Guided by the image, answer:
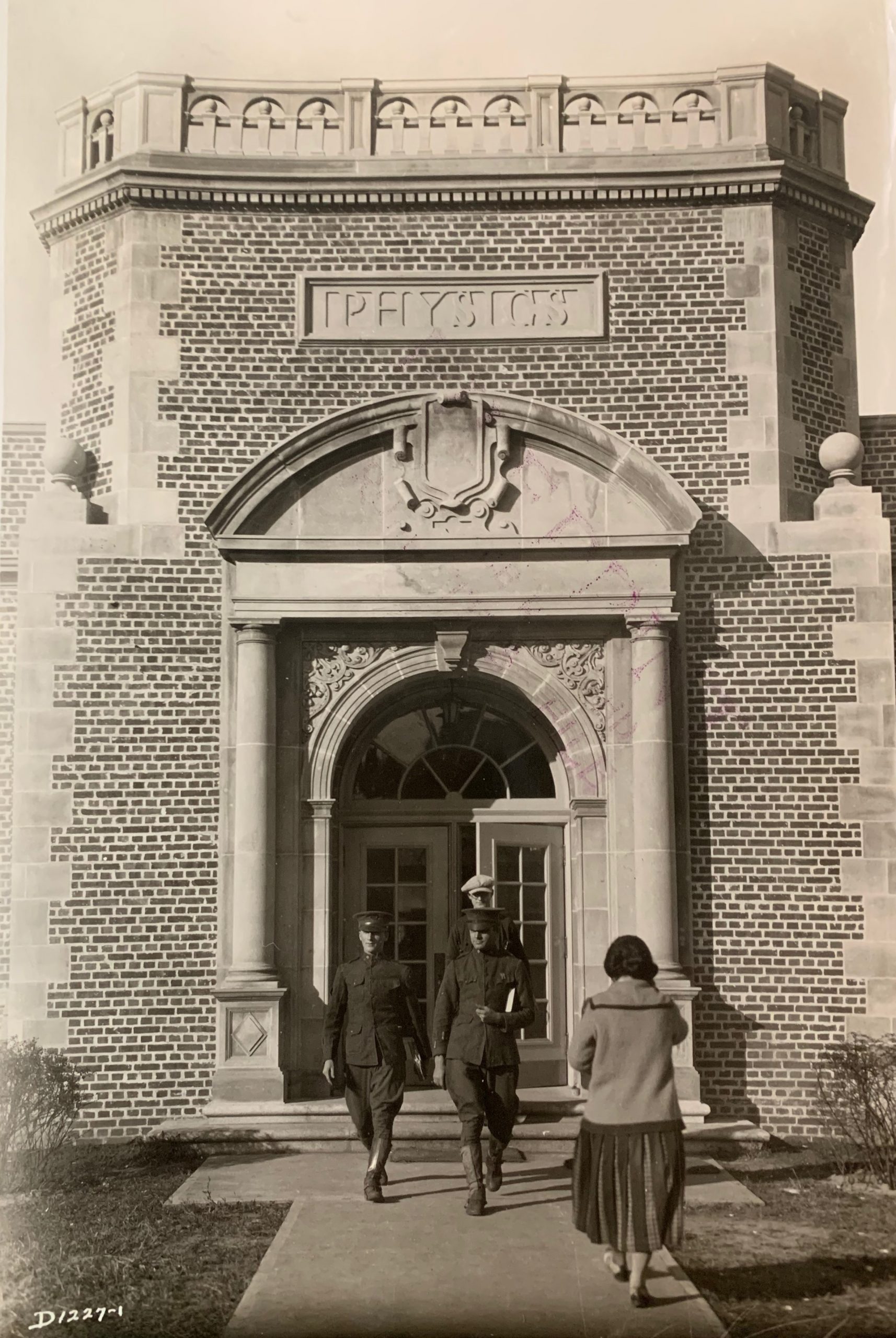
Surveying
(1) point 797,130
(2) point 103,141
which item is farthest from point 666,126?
(2) point 103,141

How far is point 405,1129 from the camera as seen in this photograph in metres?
9.77

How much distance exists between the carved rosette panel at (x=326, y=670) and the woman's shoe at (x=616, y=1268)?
516cm

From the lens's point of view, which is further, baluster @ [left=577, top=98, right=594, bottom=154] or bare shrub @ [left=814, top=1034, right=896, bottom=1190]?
baluster @ [left=577, top=98, right=594, bottom=154]

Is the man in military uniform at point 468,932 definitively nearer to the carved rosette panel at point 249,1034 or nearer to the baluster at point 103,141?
the carved rosette panel at point 249,1034

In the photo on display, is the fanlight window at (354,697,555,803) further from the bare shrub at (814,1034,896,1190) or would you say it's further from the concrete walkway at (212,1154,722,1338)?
the concrete walkway at (212,1154,722,1338)

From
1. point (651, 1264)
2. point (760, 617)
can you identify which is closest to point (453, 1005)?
point (651, 1264)

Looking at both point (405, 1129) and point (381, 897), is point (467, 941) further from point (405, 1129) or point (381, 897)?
point (381, 897)

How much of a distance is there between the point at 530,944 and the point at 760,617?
10.2ft

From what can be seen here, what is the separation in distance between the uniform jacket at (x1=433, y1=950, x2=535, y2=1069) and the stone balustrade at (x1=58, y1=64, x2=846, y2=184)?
21.4ft

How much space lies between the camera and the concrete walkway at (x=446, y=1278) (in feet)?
20.2

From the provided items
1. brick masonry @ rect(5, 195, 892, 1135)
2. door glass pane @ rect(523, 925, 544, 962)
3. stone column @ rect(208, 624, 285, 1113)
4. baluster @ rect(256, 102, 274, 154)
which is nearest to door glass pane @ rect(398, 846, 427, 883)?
door glass pane @ rect(523, 925, 544, 962)

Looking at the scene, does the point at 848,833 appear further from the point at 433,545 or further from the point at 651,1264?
the point at 651,1264

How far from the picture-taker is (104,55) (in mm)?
10547

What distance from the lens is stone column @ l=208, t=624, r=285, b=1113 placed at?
10.3 metres
